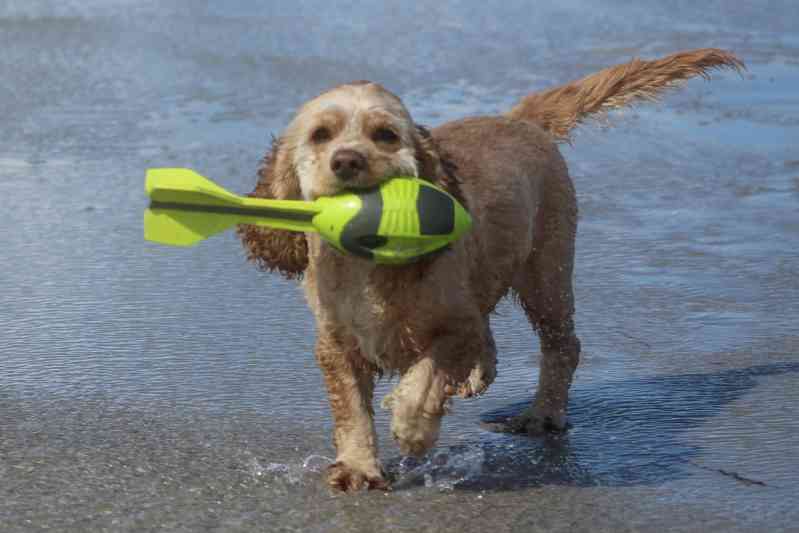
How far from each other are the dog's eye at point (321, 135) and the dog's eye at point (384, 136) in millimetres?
150

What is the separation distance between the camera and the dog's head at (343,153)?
172 inches

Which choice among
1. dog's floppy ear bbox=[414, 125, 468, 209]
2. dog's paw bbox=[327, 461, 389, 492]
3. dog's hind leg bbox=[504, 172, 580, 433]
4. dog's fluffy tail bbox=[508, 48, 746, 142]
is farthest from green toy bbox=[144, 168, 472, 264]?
dog's fluffy tail bbox=[508, 48, 746, 142]

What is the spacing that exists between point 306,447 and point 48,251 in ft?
9.17

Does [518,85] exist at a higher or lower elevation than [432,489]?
higher

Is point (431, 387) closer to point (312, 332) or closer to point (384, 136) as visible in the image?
point (384, 136)

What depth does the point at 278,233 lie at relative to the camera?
4883 mm

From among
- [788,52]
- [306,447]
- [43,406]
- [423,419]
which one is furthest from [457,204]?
[788,52]

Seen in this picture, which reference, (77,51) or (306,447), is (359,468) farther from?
(77,51)

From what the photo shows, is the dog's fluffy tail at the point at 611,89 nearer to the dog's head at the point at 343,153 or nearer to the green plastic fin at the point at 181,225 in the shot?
the dog's head at the point at 343,153

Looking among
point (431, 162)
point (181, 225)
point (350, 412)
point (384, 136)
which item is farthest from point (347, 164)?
point (350, 412)

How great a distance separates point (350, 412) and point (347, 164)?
89 centimetres

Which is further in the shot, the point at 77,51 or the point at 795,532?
the point at 77,51

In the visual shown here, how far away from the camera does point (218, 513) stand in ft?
13.9

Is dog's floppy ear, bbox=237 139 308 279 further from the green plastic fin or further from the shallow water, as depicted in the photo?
the shallow water
